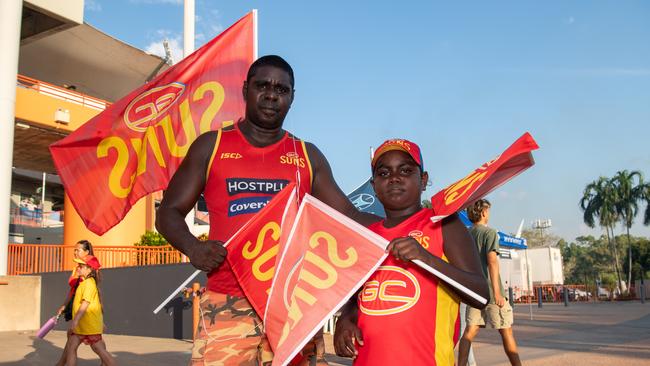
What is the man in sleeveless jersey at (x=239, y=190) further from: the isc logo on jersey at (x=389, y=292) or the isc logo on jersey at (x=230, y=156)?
the isc logo on jersey at (x=389, y=292)

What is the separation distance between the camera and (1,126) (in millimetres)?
14562

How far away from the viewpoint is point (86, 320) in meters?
7.58

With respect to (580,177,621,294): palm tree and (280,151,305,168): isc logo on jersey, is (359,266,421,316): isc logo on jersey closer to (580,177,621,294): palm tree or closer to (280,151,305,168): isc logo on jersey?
(280,151,305,168): isc logo on jersey

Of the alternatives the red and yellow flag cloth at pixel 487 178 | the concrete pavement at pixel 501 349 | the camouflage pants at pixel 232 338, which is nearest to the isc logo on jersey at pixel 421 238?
the red and yellow flag cloth at pixel 487 178

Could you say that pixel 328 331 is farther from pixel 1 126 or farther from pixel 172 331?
pixel 1 126

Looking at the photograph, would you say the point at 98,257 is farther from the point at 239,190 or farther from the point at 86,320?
the point at 239,190

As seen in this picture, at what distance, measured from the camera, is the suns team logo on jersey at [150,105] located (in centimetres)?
463

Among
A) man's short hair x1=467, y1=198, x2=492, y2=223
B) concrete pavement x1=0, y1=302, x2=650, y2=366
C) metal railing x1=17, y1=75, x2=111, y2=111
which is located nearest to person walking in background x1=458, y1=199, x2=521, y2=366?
man's short hair x1=467, y1=198, x2=492, y2=223

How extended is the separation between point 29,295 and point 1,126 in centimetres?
422

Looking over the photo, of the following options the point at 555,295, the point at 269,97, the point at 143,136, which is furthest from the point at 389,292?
the point at 555,295

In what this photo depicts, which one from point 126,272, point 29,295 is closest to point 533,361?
Result: point 126,272

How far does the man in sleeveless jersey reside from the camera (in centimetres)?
274

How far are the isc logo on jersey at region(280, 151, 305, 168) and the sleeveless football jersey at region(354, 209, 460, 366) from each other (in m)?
0.68

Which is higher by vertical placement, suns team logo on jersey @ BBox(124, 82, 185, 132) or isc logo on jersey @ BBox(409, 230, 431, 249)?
suns team logo on jersey @ BBox(124, 82, 185, 132)
